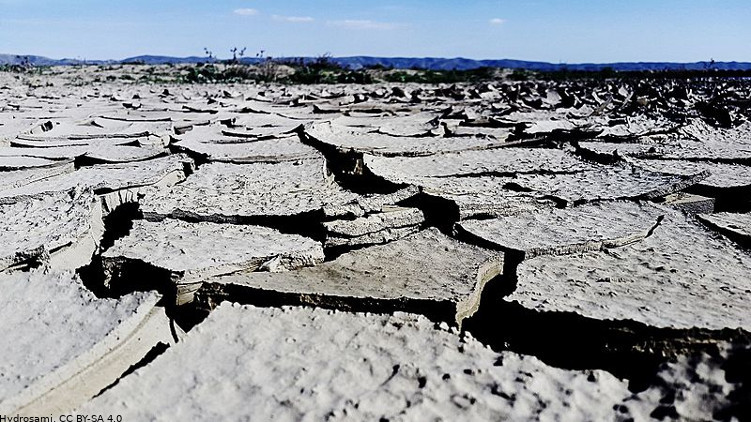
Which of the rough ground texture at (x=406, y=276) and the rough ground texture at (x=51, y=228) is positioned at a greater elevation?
the rough ground texture at (x=51, y=228)

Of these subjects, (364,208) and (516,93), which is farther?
(516,93)

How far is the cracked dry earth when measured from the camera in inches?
41.0

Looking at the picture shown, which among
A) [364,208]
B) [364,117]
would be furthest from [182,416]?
[364,117]

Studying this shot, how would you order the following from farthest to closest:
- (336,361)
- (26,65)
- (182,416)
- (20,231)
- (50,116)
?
(26,65) < (50,116) < (20,231) < (336,361) < (182,416)

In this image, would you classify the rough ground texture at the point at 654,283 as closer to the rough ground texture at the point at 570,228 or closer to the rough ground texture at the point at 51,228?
the rough ground texture at the point at 570,228

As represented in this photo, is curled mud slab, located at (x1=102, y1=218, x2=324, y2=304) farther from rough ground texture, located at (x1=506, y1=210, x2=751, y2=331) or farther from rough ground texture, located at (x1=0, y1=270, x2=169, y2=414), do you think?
rough ground texture, located at (x1=506, y1=210, x2=751, y2=331)

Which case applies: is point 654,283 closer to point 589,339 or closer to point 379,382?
point 589,339

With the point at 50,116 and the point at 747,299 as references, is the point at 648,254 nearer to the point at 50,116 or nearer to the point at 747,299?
the point at 747,299

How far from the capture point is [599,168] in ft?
8.94

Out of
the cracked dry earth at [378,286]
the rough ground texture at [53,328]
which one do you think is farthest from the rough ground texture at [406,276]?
the rough ground texture at [53,328]

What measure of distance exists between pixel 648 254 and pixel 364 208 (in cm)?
80

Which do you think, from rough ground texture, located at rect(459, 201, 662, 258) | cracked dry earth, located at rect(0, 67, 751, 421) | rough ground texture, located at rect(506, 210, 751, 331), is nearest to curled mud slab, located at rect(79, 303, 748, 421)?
cracked dry earth, located at rect(0, 67, 751, 421)

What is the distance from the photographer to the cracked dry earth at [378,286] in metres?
1.04

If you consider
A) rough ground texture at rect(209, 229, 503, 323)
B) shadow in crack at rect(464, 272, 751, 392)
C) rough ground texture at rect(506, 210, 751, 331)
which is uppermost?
rough ground texture at rect(506, 210, 751, 331)
